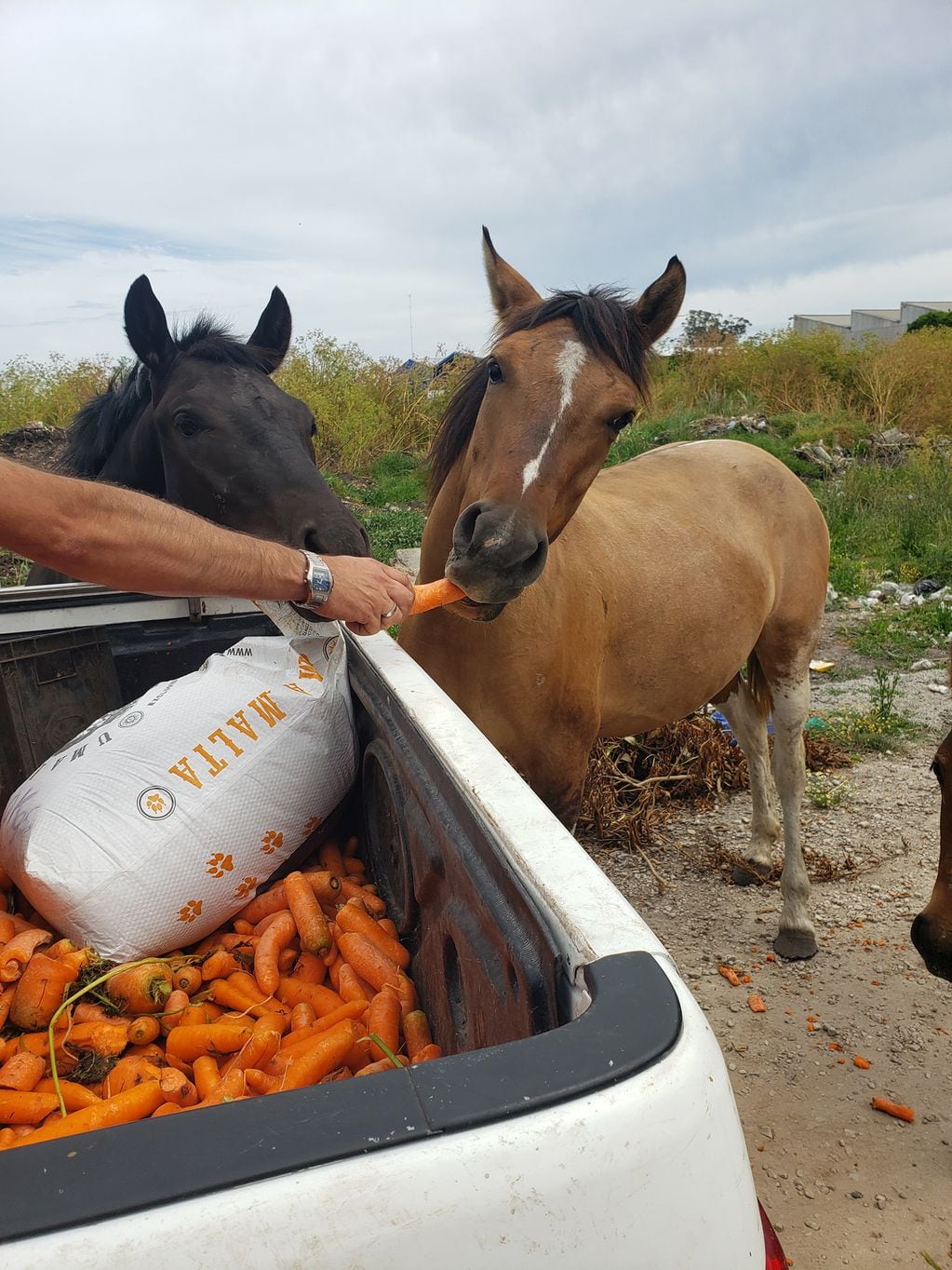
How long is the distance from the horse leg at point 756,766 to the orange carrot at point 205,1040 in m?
3.55

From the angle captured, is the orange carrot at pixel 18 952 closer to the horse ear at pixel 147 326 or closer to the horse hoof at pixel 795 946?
the horse ear at pixel 147 326

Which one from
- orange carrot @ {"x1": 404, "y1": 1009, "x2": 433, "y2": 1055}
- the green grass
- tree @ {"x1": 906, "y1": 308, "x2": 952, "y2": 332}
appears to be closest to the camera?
orange carrot @ {"x1": 404, "y1": 1009, "x2": 433, "y2": 1055}

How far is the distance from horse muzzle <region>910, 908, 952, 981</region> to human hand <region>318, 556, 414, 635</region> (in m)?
1.80

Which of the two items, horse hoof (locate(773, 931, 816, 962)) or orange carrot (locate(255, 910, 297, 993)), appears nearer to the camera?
orange carrot (locate(255, 910, 297, 993))

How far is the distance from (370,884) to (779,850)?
337cm

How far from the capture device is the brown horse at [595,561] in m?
2.40

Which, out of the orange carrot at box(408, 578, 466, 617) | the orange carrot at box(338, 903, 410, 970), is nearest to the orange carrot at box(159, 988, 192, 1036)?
the orange carrot at box(338, 903, 410, 970)

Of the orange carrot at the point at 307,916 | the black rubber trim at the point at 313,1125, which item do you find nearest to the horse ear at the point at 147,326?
the orange carrot at the point at 307,916

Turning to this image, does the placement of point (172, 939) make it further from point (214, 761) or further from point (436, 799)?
point (436, 799)

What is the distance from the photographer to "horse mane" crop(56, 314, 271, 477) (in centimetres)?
322

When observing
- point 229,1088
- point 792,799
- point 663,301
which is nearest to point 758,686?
point 792,799

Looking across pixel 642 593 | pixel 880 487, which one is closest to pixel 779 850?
pixel 642 593

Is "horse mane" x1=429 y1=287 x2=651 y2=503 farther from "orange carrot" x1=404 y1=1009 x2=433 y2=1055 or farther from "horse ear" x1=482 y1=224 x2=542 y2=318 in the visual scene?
"orange carrot" x1=404 y1=1009 x2=433 y2=1055

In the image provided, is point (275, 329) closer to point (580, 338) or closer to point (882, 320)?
point (580, 338)
